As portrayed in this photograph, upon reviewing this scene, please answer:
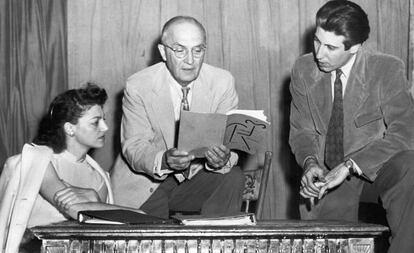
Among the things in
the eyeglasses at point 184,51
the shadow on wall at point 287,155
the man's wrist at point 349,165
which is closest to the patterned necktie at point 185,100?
the eyeglasses at point 184,51

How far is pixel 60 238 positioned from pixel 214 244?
0.55 m

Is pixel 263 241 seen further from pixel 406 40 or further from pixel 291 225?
pixel 406 40

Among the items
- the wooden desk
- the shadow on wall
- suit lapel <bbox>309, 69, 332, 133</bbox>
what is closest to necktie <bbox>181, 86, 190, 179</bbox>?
suit lapel <bbox>309, 69, 332, 133</bbox>

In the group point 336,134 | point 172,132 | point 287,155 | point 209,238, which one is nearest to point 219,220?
point 209,238

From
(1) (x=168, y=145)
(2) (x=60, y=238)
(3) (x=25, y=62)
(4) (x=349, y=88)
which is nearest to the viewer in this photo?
(2) (x=60, y=238)

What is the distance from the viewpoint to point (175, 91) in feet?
14.5

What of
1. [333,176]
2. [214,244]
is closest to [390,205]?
[333,176]

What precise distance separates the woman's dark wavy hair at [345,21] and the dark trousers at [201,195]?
868mm

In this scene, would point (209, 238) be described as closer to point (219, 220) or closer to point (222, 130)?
point (219, 220)

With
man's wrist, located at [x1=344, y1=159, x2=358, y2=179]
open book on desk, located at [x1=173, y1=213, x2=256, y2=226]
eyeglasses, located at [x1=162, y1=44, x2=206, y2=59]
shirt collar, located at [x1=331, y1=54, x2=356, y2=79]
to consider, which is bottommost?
man's wrist, located at [x1=344, y1=159, x2=358, y2=179]

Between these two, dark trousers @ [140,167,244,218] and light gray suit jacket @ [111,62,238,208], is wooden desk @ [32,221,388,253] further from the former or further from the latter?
light gray suit jacket @ [111,62,238,208]

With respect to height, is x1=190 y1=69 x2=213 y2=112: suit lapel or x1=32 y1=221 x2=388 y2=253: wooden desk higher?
x1=190 y1=69 x2=213 y2=112: suit lapel

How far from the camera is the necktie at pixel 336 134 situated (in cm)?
409

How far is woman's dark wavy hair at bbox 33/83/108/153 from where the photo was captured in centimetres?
417
